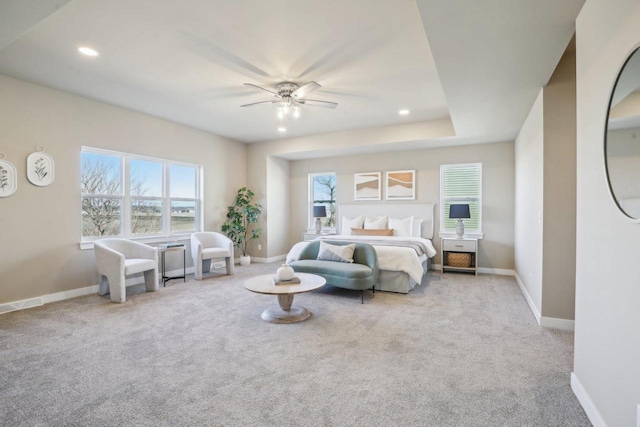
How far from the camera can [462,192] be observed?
248 inches

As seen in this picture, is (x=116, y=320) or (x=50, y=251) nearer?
(x=116, y=320)

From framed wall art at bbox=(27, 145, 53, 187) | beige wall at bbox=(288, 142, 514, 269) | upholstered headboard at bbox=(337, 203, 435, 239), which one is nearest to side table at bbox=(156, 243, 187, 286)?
framed wall art at bbox=(27, 145, 53, 187)

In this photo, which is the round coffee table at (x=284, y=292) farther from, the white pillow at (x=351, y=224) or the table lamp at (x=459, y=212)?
the table lamp at (x=459, y=212)

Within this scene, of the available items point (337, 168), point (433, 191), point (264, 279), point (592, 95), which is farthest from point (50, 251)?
point (433, 191)

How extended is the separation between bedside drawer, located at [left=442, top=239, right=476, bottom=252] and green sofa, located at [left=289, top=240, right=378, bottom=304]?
2.15m

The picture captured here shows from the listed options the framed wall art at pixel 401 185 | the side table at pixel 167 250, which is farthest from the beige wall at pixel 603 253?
the side table at pixel 167 250

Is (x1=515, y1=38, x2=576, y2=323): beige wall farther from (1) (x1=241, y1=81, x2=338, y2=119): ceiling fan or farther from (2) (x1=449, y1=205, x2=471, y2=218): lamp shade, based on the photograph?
(1) (x1=241, y1=81, x2=338, y2=119): ceiling fan

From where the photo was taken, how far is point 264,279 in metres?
3.76

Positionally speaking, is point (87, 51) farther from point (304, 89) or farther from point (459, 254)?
point (459, 254)

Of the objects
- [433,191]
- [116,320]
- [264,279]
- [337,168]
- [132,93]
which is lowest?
[116,320]

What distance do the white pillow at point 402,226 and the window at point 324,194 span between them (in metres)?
1.65

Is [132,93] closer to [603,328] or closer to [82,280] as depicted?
[82,280]

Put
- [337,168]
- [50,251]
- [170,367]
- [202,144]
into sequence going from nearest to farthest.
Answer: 1. [170,367]
2. [50,251]
3. [202,144]
4. [337,168]

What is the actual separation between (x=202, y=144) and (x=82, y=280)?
3.24 meters
